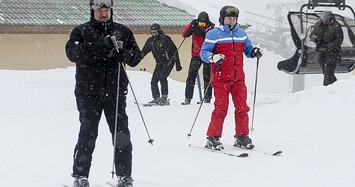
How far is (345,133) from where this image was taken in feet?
37.8

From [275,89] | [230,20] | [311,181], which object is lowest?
[275,89]

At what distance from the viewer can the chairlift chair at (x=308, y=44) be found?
1578 cm

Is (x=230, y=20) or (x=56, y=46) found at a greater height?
(x=230, y=20)

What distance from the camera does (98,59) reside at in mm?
7219

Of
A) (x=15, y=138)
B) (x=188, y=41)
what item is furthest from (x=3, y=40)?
(x=15, y=138)

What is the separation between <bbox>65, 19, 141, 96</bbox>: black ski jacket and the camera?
7.15 meters

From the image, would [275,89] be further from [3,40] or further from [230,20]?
[230,20]

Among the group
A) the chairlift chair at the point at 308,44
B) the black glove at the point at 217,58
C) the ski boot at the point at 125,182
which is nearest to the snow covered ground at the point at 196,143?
the ski boot at the point at 125,182

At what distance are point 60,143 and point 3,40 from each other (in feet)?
42.9

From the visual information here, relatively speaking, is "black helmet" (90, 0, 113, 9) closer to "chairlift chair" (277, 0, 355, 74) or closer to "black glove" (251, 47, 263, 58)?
"black glove" (251, 47, 263, 58)

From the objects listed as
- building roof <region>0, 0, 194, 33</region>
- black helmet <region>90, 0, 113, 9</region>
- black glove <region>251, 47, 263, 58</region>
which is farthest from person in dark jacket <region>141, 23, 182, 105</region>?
black helmet <region>90, 0, 113, 9</region>

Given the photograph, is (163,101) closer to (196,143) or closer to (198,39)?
(198,39)

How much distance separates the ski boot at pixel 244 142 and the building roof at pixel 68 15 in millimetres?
13758

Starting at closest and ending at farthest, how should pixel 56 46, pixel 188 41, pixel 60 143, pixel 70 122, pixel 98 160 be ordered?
pixel 98 160
pixel 60 143
pixel 70 122
pixel 56 46
pixel 188 41
